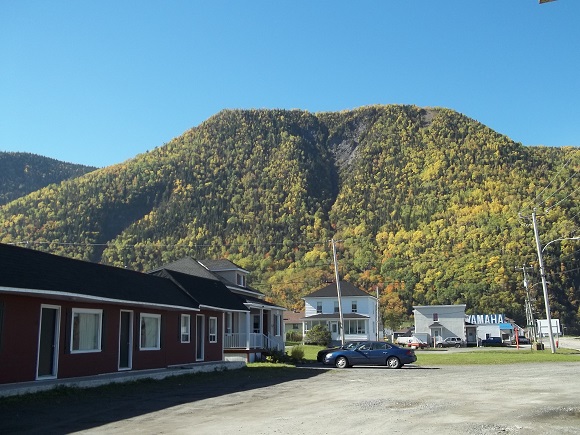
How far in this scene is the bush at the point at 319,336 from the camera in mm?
69688

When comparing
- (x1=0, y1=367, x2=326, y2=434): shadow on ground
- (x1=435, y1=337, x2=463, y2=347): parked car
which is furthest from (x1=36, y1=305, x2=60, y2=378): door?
(x1=435, y1=337, x2=463, y2=347): parked car

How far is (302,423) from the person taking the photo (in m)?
12.3

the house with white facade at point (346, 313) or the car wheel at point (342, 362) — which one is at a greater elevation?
the house with white facade at point (346, 313)

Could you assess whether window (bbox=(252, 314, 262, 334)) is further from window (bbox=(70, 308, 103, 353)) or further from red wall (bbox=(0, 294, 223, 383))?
window (bbox=(70, 308, 103, 353))

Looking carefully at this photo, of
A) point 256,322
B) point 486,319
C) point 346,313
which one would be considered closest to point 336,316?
point 346,313

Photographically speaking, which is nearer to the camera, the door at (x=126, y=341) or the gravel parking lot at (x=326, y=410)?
the gravel parking lot at (x=326, y=410)

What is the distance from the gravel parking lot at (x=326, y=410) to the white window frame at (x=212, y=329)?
11.5 metres

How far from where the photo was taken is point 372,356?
3225 centimetres

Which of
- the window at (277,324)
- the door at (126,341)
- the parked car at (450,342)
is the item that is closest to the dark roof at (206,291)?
the door at (126,341)

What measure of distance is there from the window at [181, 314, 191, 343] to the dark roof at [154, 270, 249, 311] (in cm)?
98

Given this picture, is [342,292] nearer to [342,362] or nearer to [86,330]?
[342,362]

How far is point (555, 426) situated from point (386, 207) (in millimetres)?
135217

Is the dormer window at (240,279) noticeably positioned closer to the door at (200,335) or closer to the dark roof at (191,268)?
the dark roof at (191,268)

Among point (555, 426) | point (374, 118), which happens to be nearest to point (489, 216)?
point (374, 118)
